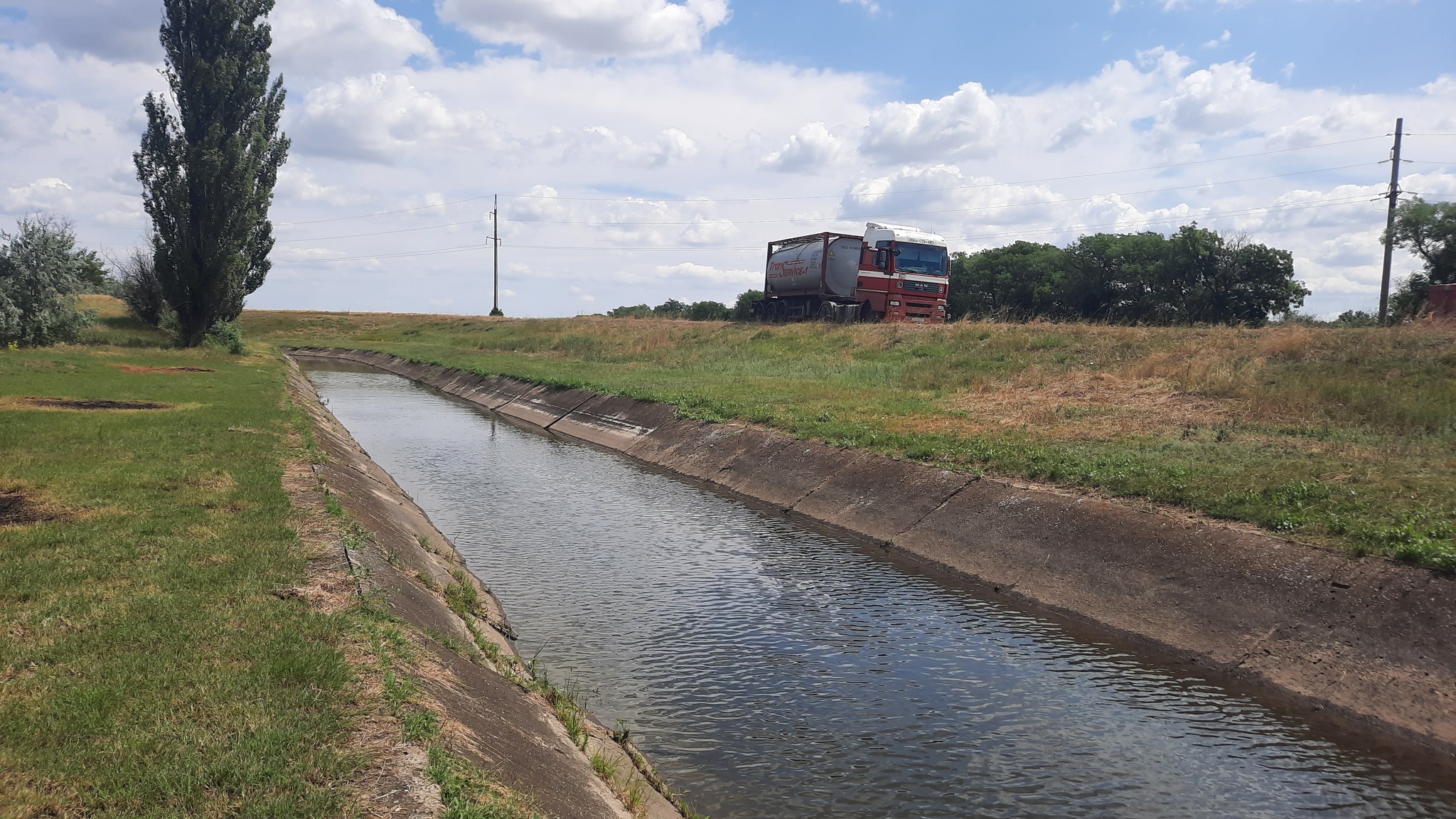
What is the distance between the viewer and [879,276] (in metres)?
43.0

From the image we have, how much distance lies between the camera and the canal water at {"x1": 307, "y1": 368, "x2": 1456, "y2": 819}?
7.29 metres

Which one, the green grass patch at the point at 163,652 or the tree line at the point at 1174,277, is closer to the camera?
the green grass patch at the point at 163,652

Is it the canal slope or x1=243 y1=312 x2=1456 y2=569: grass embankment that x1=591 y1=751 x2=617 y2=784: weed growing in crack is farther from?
x1=243 y1=312 x2=1456 y2=569: grass embankment

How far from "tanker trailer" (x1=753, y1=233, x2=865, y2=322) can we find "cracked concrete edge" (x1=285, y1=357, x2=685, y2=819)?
2748 centimetres

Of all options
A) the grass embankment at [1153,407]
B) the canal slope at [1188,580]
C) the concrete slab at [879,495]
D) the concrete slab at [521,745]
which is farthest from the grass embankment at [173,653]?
the grass embankment at [1153,407]

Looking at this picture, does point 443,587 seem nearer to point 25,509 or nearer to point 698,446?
point 25,509

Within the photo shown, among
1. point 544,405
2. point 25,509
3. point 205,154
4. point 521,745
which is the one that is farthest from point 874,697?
point 205,154

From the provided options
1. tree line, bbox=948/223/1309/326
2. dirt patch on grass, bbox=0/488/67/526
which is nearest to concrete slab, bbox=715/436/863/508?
dirt patch on grass, bbox=0/488/67/526

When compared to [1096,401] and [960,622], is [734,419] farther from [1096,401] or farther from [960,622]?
[960,622]

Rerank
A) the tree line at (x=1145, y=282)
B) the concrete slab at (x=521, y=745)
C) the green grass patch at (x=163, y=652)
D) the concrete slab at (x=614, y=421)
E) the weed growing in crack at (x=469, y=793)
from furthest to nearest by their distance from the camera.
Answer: the tree line at (x=1145, y=282)
the concrete slab at (x=614, y=421)
the concrete slab at (x=521, y=745)
the weed growing in crack at (x=469, y=793)
the green grass patch at (x=163, y=652)

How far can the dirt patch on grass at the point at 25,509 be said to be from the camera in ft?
32.0

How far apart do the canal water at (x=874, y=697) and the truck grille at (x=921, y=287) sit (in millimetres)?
29000

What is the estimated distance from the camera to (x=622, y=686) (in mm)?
9188

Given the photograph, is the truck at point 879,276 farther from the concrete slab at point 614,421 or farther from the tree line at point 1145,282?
the concrete slab at point 614,421
